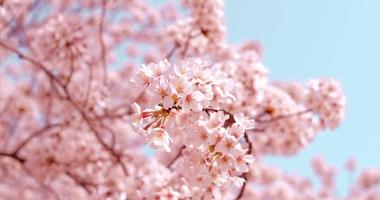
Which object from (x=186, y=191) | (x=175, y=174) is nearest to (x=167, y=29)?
(x=175, y=174)

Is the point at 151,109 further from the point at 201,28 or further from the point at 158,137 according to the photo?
the point at 201,28

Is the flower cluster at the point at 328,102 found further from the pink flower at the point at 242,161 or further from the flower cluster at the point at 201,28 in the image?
the pink flower at the point at 242,161

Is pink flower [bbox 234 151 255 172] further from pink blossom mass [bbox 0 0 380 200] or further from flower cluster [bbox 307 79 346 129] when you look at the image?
flower cluster [bbox 307 79 346 129]

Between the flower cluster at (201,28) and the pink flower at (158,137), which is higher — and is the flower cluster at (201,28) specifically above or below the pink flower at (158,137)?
above

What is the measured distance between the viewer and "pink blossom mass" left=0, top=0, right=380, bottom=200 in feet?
7.79

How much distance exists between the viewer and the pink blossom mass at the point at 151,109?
93.4 inches

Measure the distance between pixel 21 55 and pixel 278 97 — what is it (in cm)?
243

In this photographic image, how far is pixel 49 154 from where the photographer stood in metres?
5.65

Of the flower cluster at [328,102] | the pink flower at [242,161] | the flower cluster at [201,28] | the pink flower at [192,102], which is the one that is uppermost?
the flower cluster at [201,28]

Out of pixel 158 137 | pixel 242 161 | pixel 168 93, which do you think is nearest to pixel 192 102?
pixel 168 93

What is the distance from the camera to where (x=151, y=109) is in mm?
2340

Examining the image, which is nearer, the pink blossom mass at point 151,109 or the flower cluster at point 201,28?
the pink blossom mass at point 151,109

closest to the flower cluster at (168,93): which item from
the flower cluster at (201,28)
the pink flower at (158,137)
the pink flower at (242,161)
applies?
the pink flower at (158,137)

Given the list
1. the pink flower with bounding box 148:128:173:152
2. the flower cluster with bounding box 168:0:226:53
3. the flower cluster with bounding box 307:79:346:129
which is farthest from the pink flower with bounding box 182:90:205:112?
the flower cluster with bounding box 307:79:346:129
